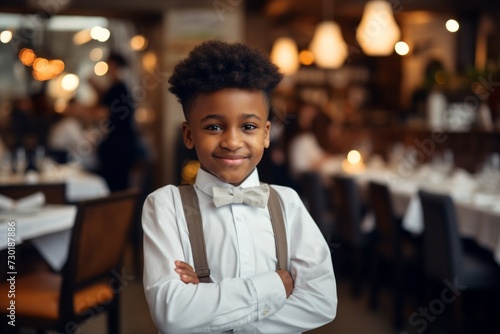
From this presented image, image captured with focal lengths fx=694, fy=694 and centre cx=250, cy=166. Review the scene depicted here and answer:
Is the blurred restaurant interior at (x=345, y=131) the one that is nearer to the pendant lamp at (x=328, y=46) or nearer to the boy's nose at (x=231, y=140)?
the pendant lamp at (x=328, y=46)

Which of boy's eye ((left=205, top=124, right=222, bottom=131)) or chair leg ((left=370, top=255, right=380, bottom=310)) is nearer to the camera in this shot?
boy's eye ((left=205, top=124, right=222, bottom=131))

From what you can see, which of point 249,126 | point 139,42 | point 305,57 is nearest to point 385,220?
point 249,126

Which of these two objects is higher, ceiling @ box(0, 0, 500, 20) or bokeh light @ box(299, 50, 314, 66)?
ceiling @ box(0, 0, 500, 20)

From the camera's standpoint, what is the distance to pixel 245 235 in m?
1.40

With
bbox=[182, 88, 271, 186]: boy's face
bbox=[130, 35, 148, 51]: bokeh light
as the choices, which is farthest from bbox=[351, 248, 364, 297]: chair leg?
bbox=[130, 35, 148, 51]: bokeh light

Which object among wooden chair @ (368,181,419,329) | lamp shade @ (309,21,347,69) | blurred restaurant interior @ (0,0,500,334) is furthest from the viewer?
lamp shade @ (309,21,347,69)

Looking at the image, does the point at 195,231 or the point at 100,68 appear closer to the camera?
the point at 195,231

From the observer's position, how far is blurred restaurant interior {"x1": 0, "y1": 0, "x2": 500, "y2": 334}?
4.11 meters

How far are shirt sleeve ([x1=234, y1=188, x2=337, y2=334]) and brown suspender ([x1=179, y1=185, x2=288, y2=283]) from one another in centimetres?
2

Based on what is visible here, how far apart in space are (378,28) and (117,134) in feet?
8.38

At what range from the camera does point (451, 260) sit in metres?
3.68

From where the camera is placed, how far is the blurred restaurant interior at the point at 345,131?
13.5ft

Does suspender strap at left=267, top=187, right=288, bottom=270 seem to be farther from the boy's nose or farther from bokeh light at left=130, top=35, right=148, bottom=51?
bokeh light at left=130, top=35, right=148, bottom=51

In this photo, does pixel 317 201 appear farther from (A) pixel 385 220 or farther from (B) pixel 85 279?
(B) pixel 85 279
